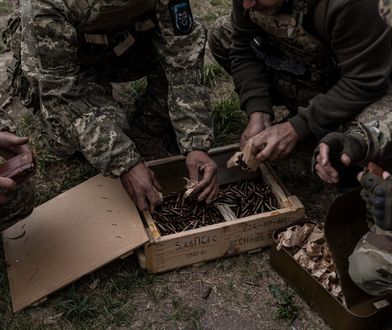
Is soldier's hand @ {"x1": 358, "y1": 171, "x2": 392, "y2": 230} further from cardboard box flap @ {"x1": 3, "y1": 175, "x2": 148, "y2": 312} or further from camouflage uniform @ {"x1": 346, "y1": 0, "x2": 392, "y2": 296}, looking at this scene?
cardboard box flap @ {"x1": 3, "y1": 175, "x2": 148, "y2": 312}

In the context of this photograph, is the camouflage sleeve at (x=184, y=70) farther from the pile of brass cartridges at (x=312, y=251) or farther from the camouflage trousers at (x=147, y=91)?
the pile of brass cartridges at (x=312, y=251)

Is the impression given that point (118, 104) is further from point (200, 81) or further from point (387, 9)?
point (387, 9)

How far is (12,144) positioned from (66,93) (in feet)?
1.74

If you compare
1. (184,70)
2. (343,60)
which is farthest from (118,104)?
(343,60)

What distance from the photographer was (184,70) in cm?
449

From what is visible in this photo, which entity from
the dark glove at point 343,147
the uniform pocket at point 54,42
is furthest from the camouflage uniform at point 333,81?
the uniform pocket at point 54,42

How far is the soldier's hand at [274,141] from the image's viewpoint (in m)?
4.30

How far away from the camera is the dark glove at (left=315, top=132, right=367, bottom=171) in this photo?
3713 millimetres

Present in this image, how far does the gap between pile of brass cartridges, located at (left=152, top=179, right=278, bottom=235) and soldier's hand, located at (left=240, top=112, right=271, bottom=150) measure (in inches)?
16.0

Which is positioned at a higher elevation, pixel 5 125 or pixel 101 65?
pixel 5 125

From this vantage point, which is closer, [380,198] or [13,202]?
[380,198]

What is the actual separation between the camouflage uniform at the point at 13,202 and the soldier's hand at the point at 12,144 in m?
0.16

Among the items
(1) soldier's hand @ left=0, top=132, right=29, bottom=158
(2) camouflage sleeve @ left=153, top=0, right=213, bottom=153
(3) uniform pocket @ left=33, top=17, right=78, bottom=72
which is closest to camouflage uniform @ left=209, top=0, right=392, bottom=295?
(2) camouflage sleeve @ left=153, top=0, right=213, bottom=153

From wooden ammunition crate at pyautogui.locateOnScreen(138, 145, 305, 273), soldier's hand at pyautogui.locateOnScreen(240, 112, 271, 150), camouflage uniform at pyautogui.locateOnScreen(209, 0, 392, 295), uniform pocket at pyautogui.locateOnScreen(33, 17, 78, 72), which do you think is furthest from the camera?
soldier's hand at pyautogui.locateOnScreen(240, 112, 271, 150)
